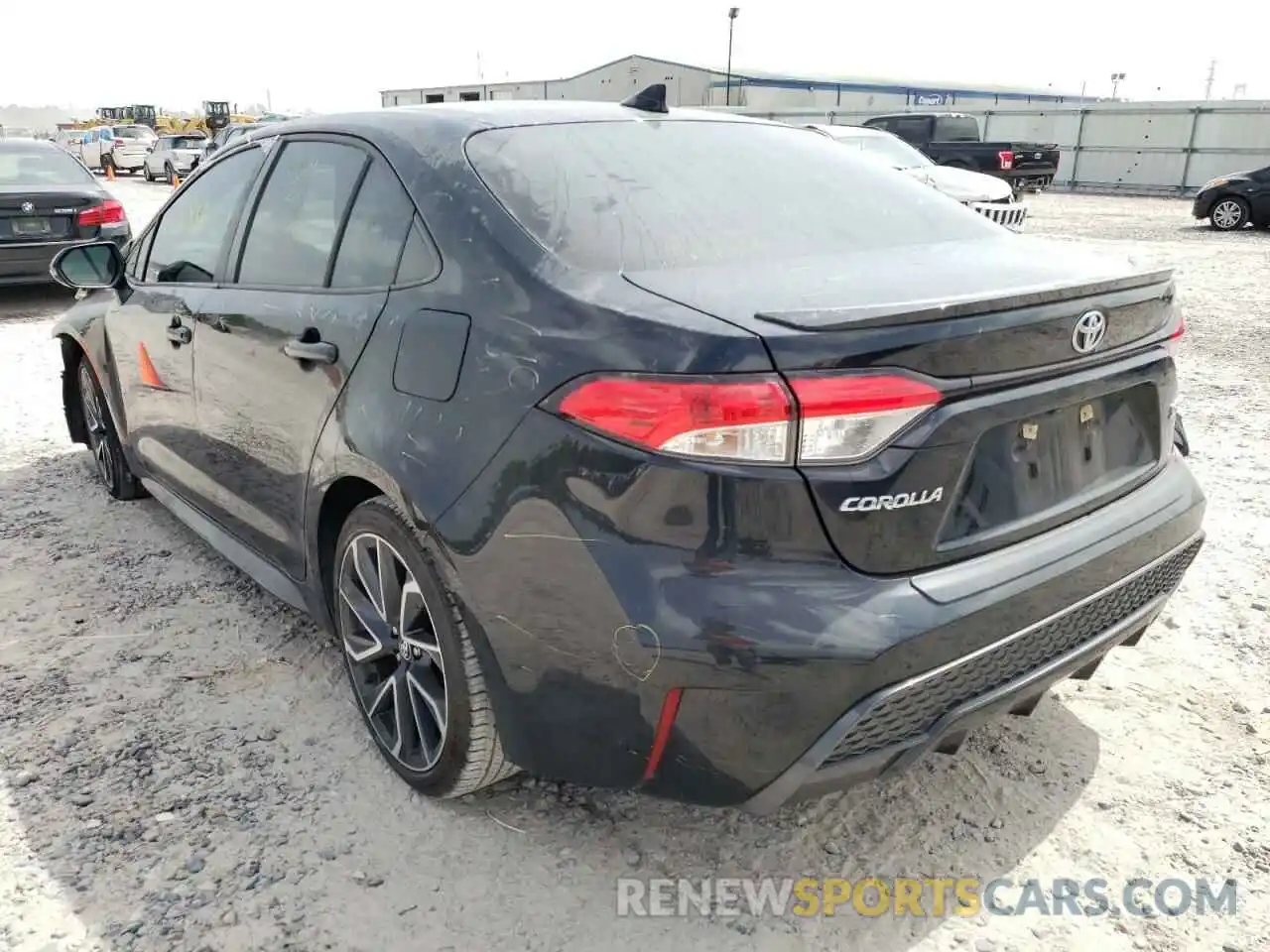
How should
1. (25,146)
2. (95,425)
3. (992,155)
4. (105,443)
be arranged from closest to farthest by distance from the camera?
(105,443), (95,425), (25,146), (992,155)

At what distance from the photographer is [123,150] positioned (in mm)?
33094

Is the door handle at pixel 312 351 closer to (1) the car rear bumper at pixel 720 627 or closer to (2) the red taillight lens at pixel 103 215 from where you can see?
(1) the car rear bumper at pixel 720 627

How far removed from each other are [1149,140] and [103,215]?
89.8ft

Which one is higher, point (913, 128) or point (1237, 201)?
point (913, 128)

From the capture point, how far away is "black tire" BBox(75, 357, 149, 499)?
4449 mm

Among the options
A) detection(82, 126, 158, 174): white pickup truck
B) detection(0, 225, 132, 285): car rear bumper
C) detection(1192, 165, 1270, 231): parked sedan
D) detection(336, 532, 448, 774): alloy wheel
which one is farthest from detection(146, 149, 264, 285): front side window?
detection(82, 126, 158, 174): white pickup truck

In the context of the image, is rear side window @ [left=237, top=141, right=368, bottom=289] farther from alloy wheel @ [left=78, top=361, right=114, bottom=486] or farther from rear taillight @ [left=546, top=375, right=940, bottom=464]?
alloy wheel @ [left=78, top=361, right=114, bottom=486]

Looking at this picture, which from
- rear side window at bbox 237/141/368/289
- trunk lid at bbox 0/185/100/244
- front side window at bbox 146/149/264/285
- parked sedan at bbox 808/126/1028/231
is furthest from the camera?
parked sedan at bbox 808/126/1028/231

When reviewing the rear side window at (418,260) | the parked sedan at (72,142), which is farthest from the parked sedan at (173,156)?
the rear side window at (418,260)

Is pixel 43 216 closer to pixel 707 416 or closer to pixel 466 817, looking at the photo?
pixel 466 817

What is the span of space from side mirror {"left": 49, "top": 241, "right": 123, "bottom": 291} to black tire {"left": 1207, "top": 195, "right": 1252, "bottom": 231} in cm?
1758

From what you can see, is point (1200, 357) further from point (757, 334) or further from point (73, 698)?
point (73, 698)

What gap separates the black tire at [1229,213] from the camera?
635 inches
